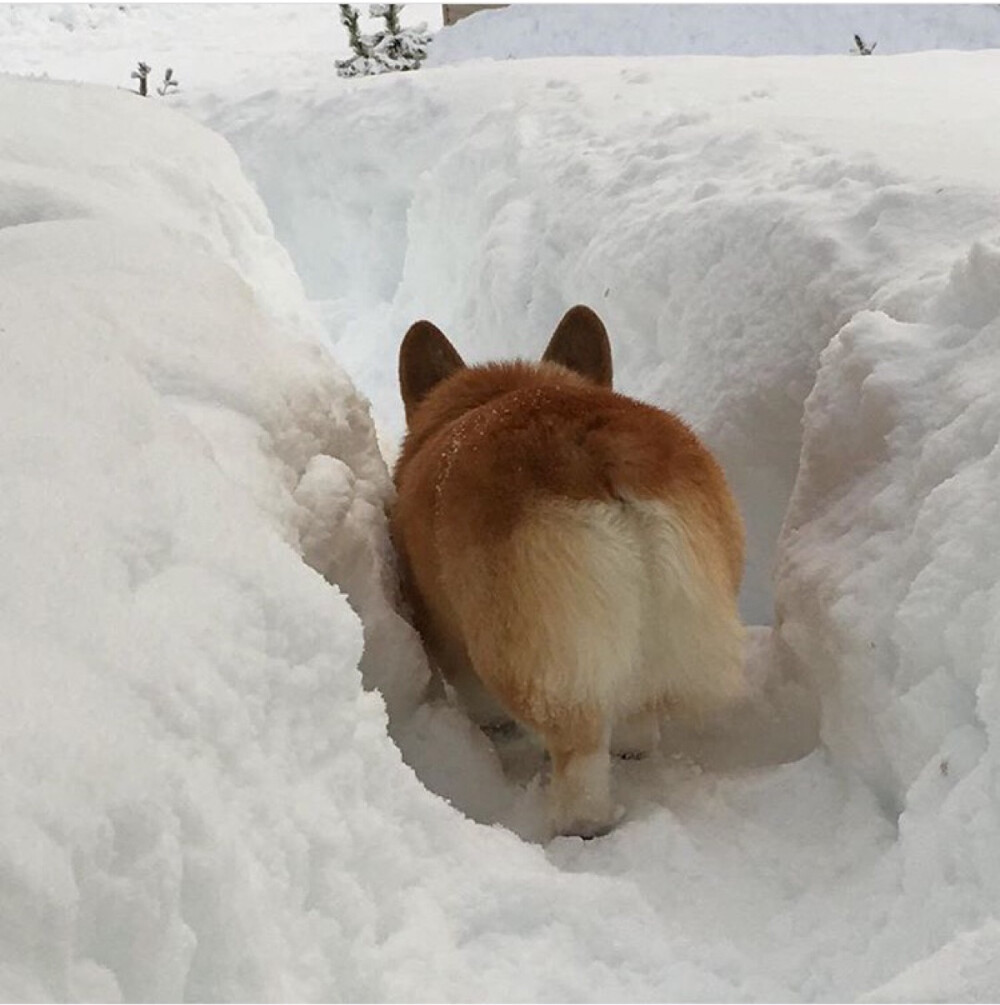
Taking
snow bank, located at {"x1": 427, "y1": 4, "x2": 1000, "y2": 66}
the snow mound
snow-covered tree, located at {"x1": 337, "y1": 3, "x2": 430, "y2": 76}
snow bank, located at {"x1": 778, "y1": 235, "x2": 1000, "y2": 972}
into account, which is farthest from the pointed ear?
snow bank, located at {"x1": 427, "y1": 4, "x2": 1000, "y2": 66}

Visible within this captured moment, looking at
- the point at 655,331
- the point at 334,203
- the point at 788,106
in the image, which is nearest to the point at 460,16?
the point at 334,203

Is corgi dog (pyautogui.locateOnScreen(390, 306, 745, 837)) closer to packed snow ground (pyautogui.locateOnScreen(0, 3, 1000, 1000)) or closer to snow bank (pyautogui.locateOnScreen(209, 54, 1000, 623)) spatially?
packed snow ground (pyautogui.locateOnScreen(0, 3, 1000, 1000))

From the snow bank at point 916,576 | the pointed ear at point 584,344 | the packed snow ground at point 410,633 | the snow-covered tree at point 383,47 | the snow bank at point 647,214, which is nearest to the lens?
the packed snow ground at point 410,633

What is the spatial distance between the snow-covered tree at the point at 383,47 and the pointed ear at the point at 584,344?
519 centimetres

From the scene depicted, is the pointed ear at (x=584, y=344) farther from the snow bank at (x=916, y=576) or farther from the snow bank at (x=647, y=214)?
the snow bank at (x=916, y=576)

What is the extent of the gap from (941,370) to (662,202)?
160 cm

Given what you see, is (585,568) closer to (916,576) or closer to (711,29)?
(916,576)

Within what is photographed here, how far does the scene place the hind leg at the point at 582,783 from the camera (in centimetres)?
186

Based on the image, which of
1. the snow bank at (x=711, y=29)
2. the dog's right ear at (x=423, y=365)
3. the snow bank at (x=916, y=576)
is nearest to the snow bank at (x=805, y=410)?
the snow bank at (x=916, y=576)

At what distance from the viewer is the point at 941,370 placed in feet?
6.47

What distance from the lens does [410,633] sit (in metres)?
2.10

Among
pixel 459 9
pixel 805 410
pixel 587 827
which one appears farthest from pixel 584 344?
pixel 459 9

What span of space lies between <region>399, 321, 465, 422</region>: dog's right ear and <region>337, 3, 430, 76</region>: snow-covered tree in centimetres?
511

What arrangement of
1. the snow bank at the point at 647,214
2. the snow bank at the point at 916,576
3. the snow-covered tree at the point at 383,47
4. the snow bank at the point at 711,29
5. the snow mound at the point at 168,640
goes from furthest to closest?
the snow bank at the point at 711,29 → the snow-covered tree at the point at 383,47 → the snow bank at the point at 647,214 → the snow bank at the point at 916,576 → the snow mound at the point at 168,640
